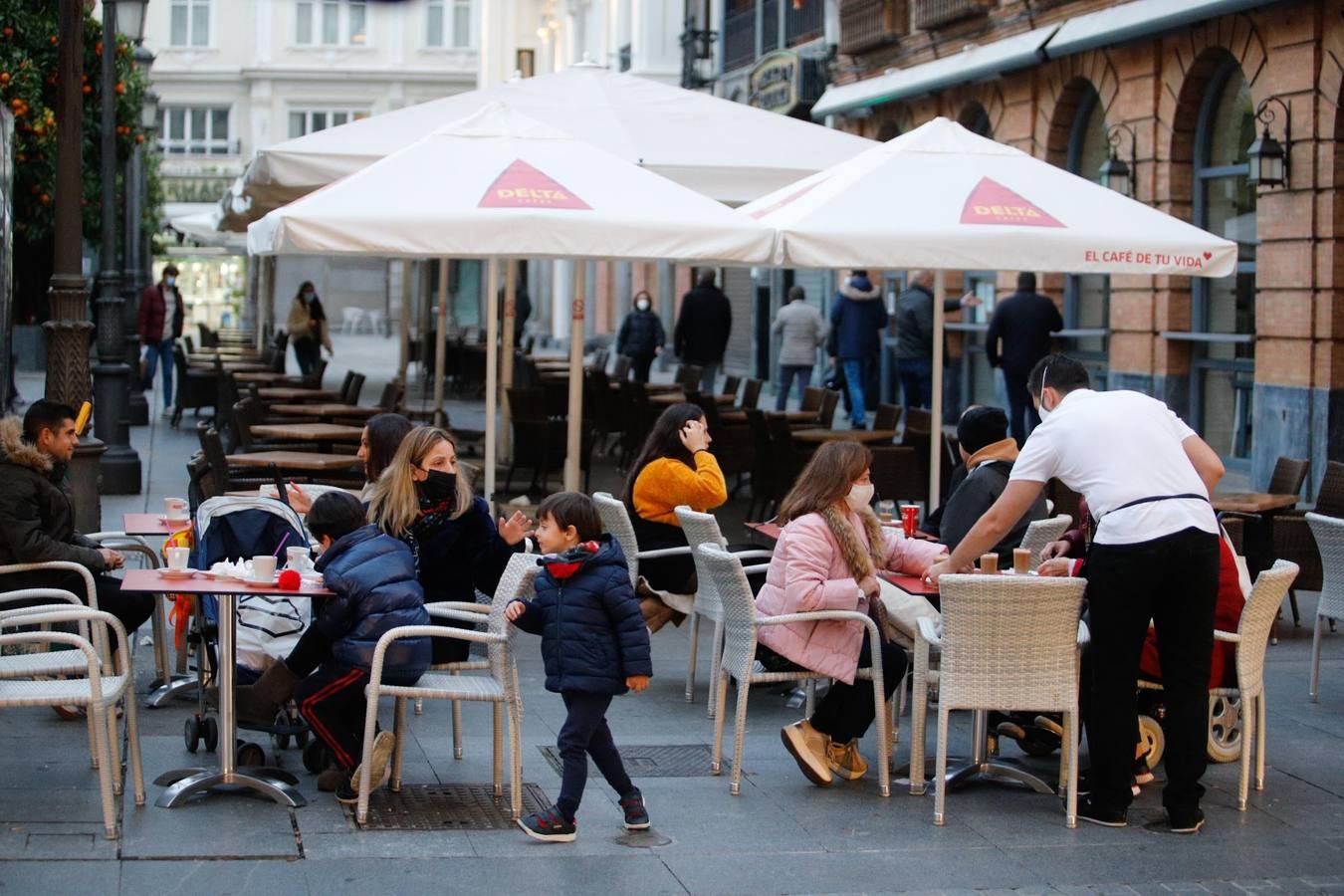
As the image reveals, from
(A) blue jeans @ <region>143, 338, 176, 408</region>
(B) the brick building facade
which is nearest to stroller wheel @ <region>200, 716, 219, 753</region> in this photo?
(B) the brick building facade

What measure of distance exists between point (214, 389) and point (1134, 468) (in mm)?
16632

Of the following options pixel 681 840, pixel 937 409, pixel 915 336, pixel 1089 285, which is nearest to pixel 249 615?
pixel 681 840

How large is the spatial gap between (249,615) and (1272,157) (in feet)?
38.8

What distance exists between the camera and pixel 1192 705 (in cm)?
683

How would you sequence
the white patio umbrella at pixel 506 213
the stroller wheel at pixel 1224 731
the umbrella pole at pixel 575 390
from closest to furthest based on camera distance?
the stroller wheel at pixel 1224 731
the white patio umbrella at pixel 506 213
the umbrella pole at pixel 575 390

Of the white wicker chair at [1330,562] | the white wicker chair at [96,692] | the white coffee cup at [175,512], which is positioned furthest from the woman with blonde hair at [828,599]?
the white coffee cup at [175,512]

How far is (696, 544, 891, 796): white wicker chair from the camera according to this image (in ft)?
23.6

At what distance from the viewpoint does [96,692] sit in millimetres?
6355

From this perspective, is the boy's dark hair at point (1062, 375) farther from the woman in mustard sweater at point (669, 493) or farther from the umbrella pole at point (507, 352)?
the umbrella pole at point (507, 352)

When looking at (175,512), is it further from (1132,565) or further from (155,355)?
(155,355)

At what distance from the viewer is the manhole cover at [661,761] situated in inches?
295

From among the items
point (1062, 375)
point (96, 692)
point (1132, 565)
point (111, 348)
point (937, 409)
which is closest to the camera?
point (96, 692)

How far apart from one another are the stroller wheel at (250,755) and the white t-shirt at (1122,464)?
296 cm

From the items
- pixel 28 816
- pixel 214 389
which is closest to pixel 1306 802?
pixel 28 816
